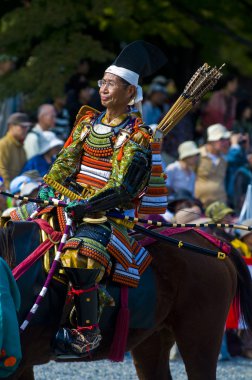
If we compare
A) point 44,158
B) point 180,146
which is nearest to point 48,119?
point 44,158

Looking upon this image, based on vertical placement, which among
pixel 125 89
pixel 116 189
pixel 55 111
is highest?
pixel 55 111

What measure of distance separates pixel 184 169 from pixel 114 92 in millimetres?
6606

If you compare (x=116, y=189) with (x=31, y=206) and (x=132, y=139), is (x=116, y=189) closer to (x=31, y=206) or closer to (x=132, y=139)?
(x=132, y=139)

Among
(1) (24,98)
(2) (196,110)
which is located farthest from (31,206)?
(2) (196,110)

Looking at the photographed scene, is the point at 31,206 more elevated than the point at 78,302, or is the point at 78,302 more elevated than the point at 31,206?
the point at 31,206

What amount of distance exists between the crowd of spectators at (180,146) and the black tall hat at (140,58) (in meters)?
3.54

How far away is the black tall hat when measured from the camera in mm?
7680

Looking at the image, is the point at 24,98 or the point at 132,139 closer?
A: the point at 132,139

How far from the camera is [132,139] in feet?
24.5

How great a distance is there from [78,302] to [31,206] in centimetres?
97

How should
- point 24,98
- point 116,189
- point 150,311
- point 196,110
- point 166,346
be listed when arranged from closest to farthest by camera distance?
point 116,189 → point 150,311 → point 166,346 → point 24,98 → point 196,110

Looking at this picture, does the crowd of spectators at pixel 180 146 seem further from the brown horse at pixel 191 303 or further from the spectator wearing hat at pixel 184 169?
the brown horse at pixel 191 303

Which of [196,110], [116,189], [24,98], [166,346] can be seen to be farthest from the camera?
[196,110]

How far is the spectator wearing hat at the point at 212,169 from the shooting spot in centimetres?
1463
